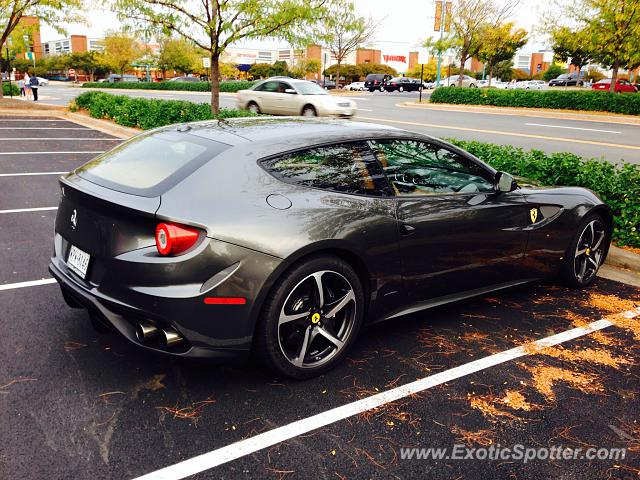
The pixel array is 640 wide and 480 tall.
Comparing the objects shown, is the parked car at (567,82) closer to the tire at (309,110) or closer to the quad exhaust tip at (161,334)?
the tire at (309,110)

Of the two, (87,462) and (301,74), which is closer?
(87,462)

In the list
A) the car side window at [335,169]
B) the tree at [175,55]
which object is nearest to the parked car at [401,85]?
the tree at [175,55]

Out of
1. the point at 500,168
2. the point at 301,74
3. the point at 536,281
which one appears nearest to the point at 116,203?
the point at 536,281

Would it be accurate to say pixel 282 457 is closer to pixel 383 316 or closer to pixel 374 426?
pixel 374 426

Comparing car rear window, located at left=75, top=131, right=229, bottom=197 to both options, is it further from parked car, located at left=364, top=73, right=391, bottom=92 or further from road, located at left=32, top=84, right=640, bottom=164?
parked car, located at left=364, top=73, right=391, bottom=92

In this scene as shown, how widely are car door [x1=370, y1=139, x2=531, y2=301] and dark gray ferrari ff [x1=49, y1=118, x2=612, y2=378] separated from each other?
0.04 feet

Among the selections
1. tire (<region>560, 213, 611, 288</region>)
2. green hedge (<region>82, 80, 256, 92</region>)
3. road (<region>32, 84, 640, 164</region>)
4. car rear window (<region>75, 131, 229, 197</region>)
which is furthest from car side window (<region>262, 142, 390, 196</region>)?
green hedge (<region>82, 80, 256, 92</region>)

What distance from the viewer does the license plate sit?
330cm

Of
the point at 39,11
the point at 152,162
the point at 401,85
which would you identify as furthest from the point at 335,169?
the point at 401,85

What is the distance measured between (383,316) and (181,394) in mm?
1387

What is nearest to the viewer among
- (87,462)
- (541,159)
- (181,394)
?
(87,462)

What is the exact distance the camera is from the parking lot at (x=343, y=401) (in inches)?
106

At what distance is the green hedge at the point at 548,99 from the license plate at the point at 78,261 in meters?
26.4

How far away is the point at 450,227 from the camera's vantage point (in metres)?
3.98
